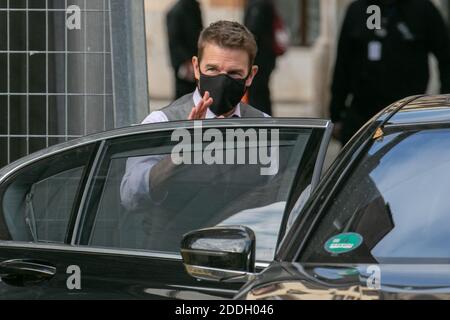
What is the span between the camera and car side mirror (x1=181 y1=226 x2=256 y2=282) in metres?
3.97

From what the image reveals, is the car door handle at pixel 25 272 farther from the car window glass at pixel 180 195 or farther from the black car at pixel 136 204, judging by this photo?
the car window glass at pixel 180 195

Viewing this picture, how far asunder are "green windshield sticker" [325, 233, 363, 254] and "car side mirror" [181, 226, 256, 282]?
0.80 ft

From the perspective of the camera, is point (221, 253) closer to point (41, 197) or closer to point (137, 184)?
point (137, 184)

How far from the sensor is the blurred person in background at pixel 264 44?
10.9 meters

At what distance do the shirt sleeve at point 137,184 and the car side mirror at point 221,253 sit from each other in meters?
0.71

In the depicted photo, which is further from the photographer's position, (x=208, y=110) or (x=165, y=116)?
(x=208, y=110)

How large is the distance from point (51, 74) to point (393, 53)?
2392 mm

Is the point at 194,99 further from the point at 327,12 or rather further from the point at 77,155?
the point at 327,12

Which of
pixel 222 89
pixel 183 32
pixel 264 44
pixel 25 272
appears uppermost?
pixel 183 32

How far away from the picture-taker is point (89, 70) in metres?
7.00

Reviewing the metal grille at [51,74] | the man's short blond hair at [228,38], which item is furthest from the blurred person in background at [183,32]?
the man's short blond hair at [228,38]

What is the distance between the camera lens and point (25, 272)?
461cm

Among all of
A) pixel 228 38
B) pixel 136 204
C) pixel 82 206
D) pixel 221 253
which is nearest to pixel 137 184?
pixel 136 204

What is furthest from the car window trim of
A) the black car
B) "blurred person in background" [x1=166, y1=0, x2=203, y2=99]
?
"blurred person in background" [x1=166, y1=0, x2=203, y2=99]
